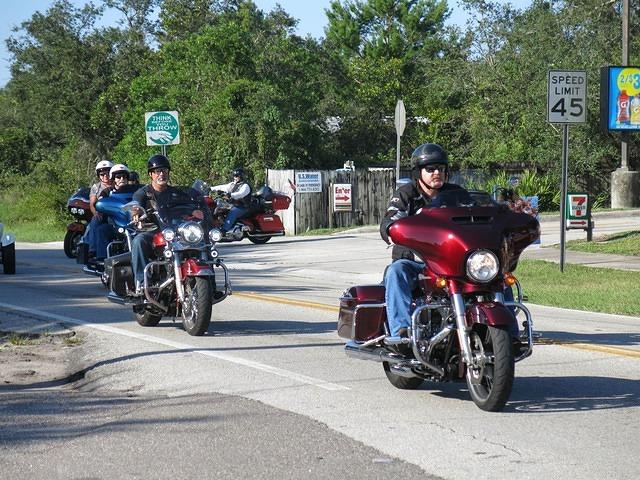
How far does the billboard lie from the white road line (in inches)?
736

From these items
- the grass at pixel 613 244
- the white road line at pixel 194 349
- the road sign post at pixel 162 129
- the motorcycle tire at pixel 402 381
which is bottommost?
the white road line at pixel 194 349

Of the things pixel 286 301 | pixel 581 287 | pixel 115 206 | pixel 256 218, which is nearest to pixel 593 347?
pixel 286 301

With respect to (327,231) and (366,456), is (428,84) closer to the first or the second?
(327,231)

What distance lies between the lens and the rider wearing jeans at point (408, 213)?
817 centimetres

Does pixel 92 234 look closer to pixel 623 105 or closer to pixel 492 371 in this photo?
pixel 492 371

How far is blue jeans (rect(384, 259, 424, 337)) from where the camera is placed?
8.16 m

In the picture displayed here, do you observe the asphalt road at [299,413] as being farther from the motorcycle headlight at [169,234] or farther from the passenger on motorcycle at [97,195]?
the passenger on motorcycle at [97,195]

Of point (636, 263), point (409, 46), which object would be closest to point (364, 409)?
point (636, 263)

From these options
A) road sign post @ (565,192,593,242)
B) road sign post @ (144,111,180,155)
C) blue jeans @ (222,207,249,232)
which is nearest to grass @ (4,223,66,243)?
blue jeans @ (222,207,249,232)

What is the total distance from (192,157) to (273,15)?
24108 mm

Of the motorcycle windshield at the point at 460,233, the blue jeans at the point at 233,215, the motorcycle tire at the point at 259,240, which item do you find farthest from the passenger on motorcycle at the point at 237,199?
the motorcycle windshield at the point at 460,233

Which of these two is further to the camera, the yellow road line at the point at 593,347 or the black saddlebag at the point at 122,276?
the black saddlebag at the point at 122,276

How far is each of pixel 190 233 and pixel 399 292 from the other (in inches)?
159

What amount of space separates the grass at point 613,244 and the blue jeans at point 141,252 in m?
12.2
